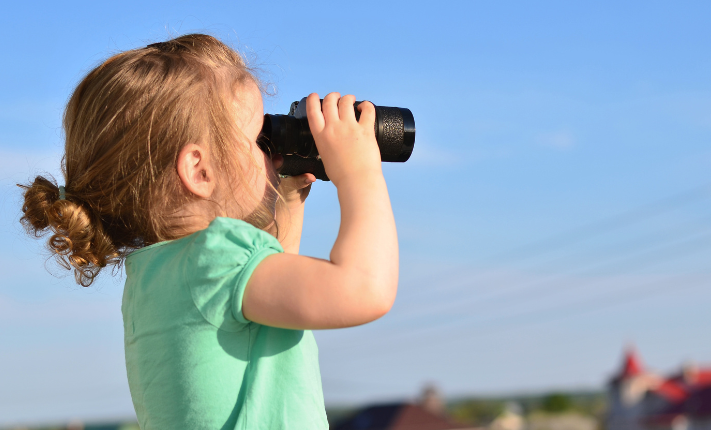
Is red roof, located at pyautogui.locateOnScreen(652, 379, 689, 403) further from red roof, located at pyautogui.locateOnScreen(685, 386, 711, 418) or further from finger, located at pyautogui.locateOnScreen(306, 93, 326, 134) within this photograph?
finger, located at pyautogui.locateOnScreen(306, 93, 326, 134)

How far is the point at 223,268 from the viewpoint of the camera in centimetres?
86

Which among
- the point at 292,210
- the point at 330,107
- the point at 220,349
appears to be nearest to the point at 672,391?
the point at 292,210

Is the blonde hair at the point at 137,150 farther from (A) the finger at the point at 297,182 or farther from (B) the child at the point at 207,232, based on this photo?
(A) the finger at the point at 297,182

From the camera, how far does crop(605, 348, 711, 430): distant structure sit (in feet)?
119

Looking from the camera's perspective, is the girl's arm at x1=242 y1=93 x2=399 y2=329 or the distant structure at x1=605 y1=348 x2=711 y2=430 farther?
the distant structure at x1=605 y1=348 x2=711 y2=430

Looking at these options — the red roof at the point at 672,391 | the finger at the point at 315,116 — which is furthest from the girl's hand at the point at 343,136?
the red roof at the point at 672,391

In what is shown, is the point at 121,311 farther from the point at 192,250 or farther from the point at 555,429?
the point at 555,429

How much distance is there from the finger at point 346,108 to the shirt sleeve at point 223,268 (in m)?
0.23

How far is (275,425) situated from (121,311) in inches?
14.3

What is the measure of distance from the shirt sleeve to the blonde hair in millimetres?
172

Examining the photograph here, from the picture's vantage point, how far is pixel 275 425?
890mm

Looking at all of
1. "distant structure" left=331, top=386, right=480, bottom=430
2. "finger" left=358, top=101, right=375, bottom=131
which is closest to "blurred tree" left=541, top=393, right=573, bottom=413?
"distant structure" left=331, top=386, right=480, bottom=430

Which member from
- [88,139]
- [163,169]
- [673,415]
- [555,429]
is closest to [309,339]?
[163,169]

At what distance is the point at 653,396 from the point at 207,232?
140 ft
